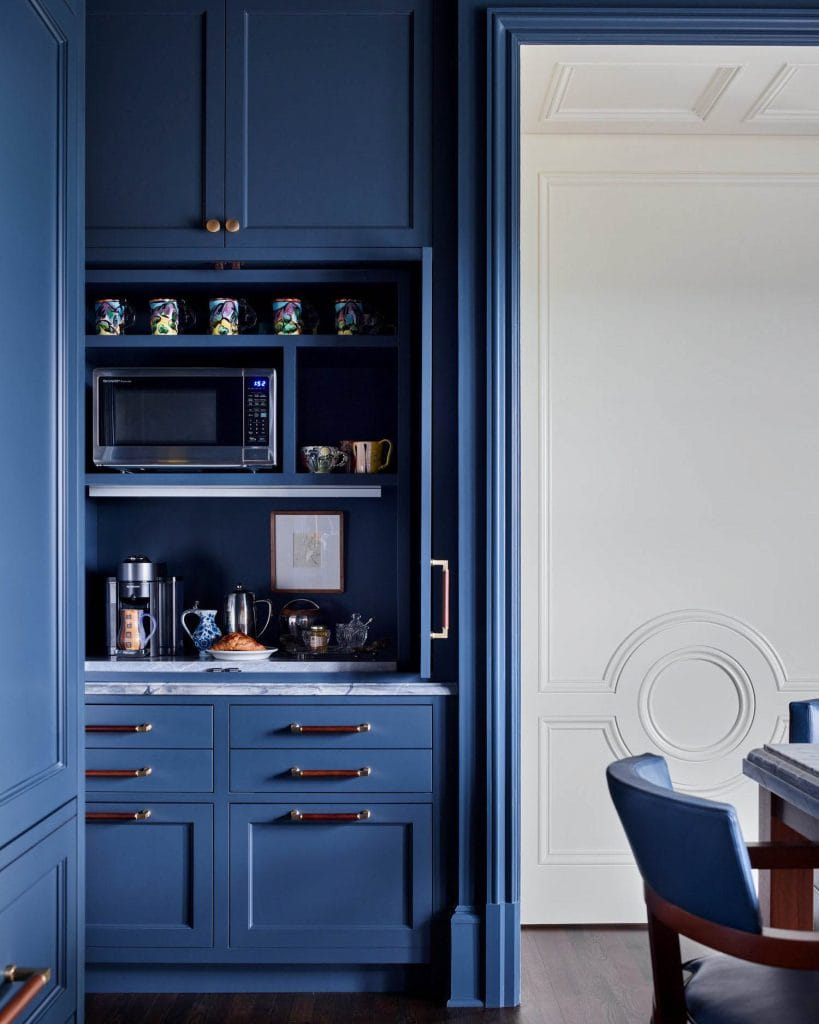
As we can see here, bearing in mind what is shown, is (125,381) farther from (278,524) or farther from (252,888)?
(252,888)

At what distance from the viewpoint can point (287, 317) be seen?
2.80 metres

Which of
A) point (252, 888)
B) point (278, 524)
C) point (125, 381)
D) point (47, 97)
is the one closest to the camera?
point (47, 97)

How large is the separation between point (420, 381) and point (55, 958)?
1678mm

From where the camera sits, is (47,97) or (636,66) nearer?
(47,97)

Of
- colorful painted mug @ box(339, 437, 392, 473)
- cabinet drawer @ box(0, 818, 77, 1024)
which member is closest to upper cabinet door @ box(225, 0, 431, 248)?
colorful painted mug @ box(339, 437, 392, 473)

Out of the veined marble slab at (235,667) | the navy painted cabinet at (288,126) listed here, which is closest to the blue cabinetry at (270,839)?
the veined marble slab at (235,667)

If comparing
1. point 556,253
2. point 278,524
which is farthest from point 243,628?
point 556,253

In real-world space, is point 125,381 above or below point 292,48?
below

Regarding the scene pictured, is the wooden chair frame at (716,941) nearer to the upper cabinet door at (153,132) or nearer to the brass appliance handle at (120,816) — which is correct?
the brass appliance handle at (120,816)

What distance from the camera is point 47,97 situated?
1.55 m

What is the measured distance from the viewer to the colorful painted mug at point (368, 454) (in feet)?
9.11

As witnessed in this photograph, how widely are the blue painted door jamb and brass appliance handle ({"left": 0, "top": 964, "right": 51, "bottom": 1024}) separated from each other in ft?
4.78

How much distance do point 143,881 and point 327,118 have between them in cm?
212

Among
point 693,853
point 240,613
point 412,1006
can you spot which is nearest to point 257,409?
point 240,613
